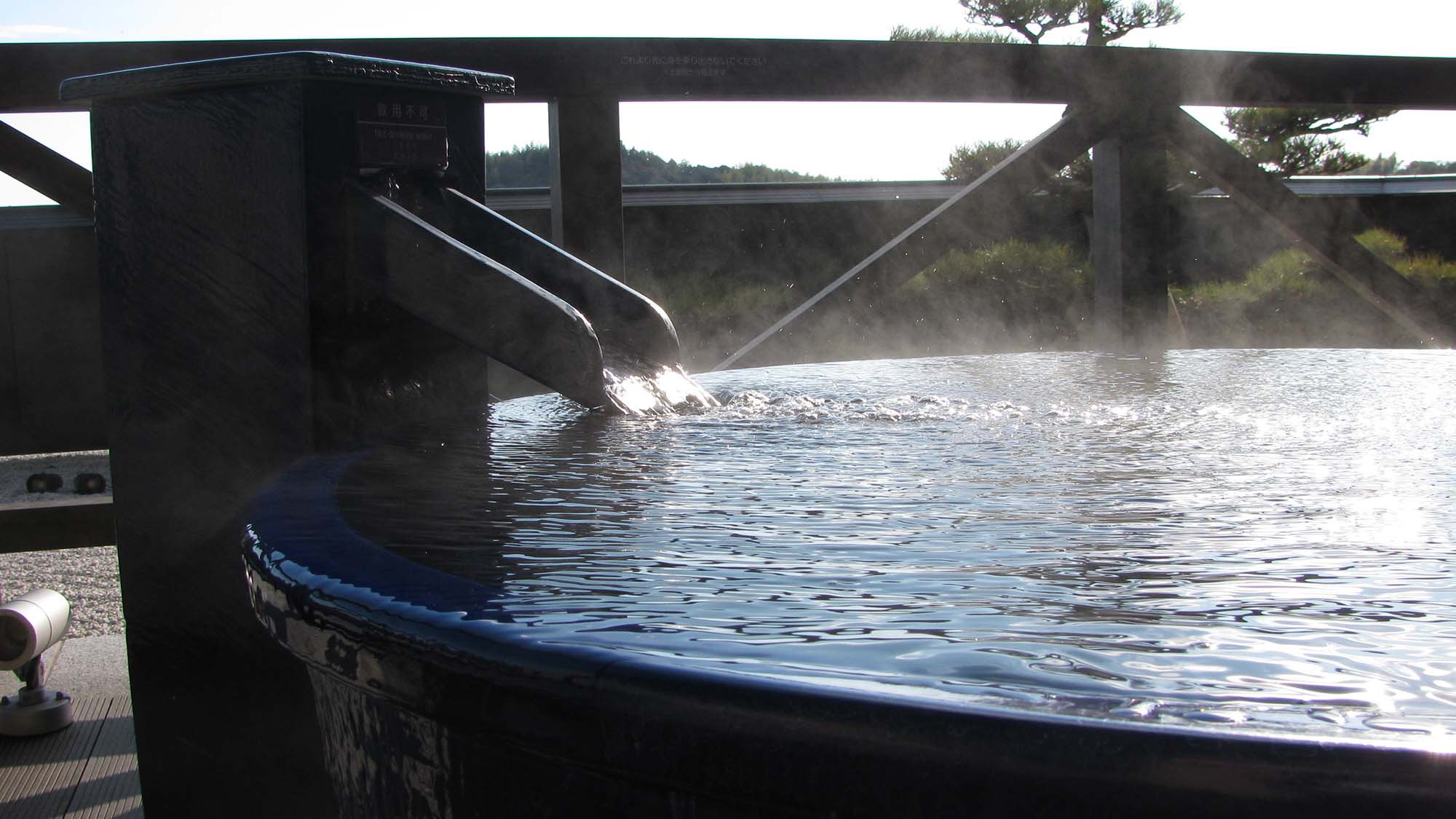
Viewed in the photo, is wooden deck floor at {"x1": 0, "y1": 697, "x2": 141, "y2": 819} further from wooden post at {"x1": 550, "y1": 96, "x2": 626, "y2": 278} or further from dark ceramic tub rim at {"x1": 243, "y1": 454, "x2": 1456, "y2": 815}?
dark ceramic tub rim at {"x1": 243, "y1": 454, "x2": 1456, "y2": 815}

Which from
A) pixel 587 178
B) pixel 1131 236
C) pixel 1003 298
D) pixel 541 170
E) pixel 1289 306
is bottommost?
pixel 1289 306

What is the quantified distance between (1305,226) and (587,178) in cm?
222

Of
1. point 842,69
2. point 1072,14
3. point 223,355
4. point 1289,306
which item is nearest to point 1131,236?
point 842,69

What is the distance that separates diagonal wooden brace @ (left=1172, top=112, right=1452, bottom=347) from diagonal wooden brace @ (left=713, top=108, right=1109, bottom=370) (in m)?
0.32

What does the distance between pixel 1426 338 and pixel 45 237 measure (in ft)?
27.1

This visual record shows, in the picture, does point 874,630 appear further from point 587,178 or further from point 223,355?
point 587,178

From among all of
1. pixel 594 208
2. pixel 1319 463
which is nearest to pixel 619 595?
pixel 1319 463

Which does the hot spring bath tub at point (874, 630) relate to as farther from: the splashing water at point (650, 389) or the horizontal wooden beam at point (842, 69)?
the horizontal wooden beam at point (842, 69)

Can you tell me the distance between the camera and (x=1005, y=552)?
79 cm

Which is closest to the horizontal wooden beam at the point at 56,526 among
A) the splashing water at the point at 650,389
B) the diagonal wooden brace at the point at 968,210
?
the splashing water at the point at 650,389

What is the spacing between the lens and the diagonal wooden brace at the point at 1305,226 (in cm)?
338

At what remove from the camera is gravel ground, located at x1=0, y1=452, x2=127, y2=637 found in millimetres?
4645

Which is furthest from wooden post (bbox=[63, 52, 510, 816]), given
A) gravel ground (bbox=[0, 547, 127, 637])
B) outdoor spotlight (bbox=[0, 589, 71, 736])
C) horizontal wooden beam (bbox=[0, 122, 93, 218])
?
gravel ground (bbox=[0, 547, 127, 637])

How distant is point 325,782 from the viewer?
1525mm
